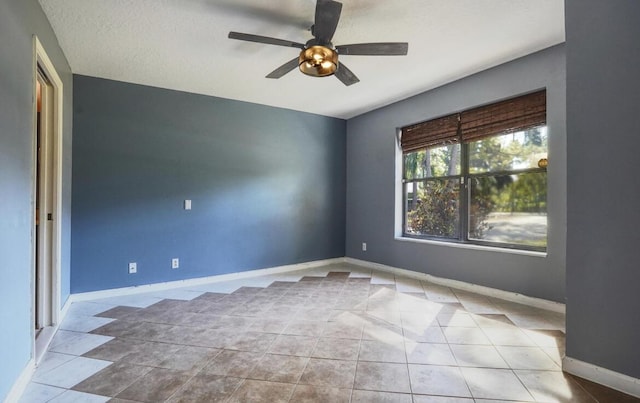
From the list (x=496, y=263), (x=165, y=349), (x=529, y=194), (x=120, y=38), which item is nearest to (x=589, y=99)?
(x=529, y=194)

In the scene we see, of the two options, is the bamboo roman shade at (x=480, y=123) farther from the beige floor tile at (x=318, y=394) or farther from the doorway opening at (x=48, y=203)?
the doorway opening at (x=48, y=203)

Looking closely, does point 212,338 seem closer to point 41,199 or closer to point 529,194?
point 41,199

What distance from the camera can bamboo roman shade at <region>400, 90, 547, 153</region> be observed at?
3096 millimetres

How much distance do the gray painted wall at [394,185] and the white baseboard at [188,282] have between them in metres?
0.97

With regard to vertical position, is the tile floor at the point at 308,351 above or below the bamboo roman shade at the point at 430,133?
below

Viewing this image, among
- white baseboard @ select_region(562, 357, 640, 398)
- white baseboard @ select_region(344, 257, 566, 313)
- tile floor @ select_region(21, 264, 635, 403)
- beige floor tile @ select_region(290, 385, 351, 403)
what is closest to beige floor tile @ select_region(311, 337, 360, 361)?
tile floor @ select_region(21, 264, 635, 403)

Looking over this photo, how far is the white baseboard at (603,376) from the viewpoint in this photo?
1.69m

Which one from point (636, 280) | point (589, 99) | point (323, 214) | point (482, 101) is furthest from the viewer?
point (323, 214)

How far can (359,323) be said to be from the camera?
2.72 meters

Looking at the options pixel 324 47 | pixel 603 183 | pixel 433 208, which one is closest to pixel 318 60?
pixel 324 47

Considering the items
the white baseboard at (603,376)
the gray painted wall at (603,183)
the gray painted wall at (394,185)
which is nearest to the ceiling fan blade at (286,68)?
the gray painted wall at (603,183)

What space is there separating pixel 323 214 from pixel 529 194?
9.57 ft

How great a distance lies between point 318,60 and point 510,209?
2.59 m

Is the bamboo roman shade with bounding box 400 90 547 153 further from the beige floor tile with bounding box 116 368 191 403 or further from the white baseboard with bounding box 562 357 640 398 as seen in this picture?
the beige floor tile with bounding box 116 368 191 403
